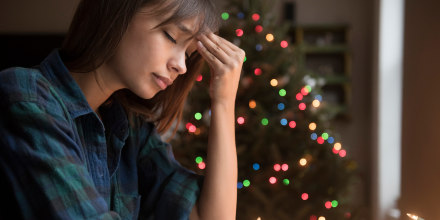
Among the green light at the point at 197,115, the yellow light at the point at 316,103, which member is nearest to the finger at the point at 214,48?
the green light at the point at 197,115

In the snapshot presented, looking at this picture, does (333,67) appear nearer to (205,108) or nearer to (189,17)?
(205,108)

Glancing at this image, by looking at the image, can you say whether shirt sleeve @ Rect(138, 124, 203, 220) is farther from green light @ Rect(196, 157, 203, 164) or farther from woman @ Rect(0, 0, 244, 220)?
green light @ Rect(196, 157, 203, 164)

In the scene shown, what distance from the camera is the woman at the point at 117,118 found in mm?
604

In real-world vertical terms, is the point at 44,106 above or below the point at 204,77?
above

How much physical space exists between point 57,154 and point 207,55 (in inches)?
16.5

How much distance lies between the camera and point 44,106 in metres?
0.65

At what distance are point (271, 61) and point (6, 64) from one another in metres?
2.82

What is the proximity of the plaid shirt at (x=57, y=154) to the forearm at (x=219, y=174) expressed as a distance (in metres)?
0.04

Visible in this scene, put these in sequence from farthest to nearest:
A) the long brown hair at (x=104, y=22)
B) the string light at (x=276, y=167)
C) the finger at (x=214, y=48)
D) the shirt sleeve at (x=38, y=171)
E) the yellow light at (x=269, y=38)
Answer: the yellow light at (x=269, y=38)
the string light at (x=276, y=167)
the finger at (x=214, y=48)
the long brown hair at (x=104, y=22)
the shirt sleeve at (x=38, y=171)

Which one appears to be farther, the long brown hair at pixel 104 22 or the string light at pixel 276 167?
the string light at pixel 276 167

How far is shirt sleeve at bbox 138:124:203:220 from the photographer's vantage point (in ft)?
2.99

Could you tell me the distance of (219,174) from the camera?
3.02ft

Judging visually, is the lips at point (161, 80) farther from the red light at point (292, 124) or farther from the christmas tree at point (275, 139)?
the red light at point (292, 124)

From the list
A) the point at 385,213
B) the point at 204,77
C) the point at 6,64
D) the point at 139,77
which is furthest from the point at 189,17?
the point at 6,64
